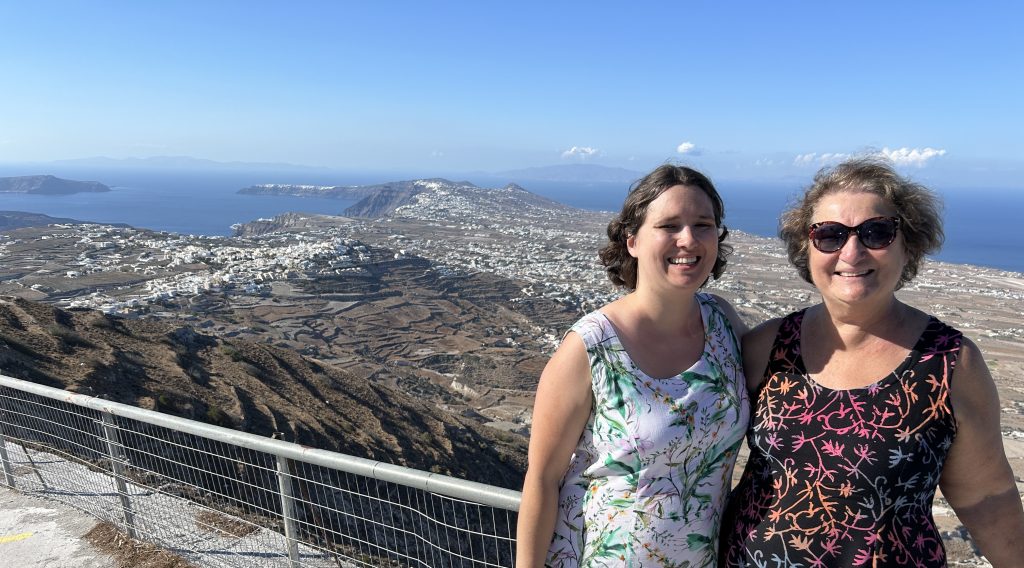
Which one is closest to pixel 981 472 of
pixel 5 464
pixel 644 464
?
pixel 644 464


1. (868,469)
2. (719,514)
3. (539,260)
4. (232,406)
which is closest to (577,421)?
(719,514)

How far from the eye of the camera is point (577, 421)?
5.57 feet

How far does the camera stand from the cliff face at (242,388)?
1158cm

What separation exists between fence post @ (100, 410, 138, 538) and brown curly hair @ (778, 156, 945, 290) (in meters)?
4.06

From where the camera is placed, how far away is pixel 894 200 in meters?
1.74

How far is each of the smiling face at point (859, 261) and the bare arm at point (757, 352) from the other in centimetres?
22

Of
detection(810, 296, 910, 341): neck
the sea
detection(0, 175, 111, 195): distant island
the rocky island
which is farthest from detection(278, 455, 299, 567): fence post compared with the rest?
detection(0, 175, 111, 195): distant island

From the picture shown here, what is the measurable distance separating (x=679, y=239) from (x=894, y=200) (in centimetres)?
63

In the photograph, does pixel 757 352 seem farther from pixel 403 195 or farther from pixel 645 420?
pixel 403 195

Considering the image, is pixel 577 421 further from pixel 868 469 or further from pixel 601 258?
pixel 868 469

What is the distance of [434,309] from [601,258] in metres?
44.5

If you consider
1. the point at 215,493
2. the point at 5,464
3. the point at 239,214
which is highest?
the point at 215,493

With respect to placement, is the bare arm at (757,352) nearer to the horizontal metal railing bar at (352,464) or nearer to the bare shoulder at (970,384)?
the bare shoulder at (970,384)

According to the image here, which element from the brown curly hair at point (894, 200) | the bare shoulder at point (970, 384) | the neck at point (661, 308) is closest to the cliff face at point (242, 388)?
the neck at point (661, 308)
